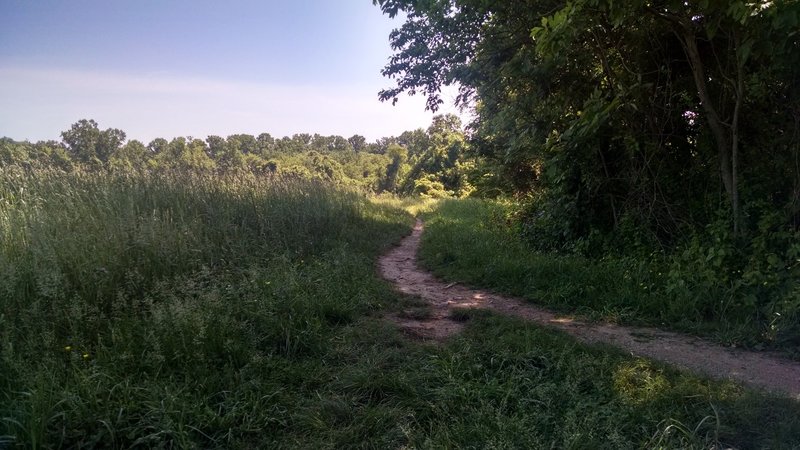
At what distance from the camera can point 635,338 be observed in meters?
4.43

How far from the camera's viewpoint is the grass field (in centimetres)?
257

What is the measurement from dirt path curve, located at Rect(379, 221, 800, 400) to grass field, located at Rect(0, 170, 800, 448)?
0.35 m

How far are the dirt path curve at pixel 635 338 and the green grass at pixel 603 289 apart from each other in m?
0.23

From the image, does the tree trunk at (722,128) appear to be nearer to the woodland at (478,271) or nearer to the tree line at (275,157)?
the woodland at (478,271)

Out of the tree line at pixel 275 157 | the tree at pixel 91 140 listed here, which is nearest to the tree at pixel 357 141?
the tree line at pixel 275 157

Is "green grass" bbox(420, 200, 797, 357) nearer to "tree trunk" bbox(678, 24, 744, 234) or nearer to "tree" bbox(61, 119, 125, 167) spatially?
"tree trunk" bbox(678, 24, 744, 234)

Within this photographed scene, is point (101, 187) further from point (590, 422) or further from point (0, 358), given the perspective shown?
point (590, 422)

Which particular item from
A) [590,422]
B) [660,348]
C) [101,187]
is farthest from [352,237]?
[590,422]

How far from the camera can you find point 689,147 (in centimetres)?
665

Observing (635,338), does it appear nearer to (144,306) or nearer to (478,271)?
(478,271)

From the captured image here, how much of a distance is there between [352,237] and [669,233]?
5.42 metres

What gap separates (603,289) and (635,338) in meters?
1.31

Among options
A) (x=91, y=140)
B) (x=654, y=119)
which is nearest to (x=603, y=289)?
(x=654, y=119)

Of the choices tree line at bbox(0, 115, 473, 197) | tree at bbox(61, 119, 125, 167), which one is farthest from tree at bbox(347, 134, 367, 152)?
tree at bbox(61, 119, 125, 167)
